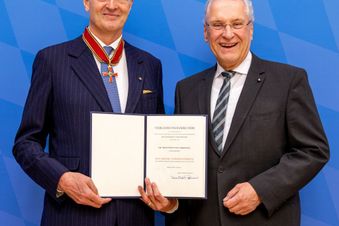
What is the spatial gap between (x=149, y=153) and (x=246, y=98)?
48 cm

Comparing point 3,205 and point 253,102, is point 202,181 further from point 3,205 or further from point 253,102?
point 3,205

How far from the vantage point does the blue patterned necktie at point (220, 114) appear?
1.95m

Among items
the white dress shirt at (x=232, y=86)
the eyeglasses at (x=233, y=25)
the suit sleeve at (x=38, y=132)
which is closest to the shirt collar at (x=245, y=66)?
the white dress shirt at (x=232, y=86)

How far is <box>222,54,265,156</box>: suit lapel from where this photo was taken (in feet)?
6.26

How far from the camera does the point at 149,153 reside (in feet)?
6.15

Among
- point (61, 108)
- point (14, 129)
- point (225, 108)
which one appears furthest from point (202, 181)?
point (14, 129)

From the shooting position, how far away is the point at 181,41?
258 cm

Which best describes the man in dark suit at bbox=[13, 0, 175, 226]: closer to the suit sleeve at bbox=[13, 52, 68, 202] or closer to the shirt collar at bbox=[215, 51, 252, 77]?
the suit sleeve at bbox=[13, 52, 68, 202]

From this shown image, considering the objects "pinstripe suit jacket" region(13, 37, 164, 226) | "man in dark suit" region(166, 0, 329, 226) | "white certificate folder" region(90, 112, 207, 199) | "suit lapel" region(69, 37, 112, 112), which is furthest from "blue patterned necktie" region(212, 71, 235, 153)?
"suit lapel" region(69, 37, 112, 112)

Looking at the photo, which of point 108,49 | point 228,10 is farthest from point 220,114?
point 108,49

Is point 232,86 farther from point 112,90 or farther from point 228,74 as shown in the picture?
point 112,90

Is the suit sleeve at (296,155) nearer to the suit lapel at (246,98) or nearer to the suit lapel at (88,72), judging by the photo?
the suit lapel at (246,98)

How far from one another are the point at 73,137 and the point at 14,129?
0.79 metres

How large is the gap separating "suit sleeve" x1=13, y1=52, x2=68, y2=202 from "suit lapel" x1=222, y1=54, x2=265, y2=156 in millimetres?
722
